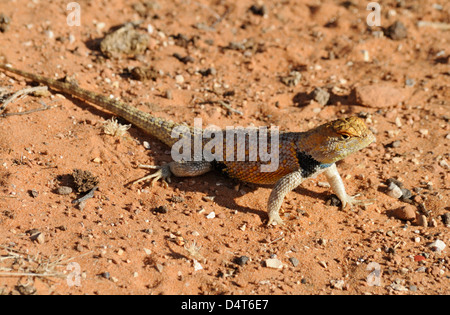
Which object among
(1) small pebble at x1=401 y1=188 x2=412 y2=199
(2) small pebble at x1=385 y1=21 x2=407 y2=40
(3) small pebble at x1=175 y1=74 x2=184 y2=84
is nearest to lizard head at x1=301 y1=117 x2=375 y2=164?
(1) small pebble at x1=401 y1=188 x2=412 y2=199

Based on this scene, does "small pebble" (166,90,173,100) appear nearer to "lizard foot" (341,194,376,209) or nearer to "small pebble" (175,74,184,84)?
"small pebble" (175,74,184,84)

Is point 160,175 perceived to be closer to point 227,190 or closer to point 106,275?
point 227,190

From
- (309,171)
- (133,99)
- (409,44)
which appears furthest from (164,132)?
(409,44)

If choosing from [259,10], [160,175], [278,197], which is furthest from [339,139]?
[259,10]

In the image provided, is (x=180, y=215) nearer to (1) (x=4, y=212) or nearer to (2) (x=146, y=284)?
(2) (x=146, y=284)

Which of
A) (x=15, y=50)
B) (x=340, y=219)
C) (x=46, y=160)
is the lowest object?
(x=340, y=219)

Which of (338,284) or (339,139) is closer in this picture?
(338,284)
